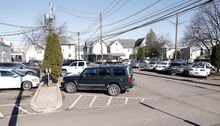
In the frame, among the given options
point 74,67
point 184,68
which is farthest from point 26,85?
point 184,68

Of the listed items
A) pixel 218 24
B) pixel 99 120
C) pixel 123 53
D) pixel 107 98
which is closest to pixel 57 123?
pixel 99 120

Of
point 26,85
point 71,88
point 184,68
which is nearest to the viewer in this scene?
point 71,88

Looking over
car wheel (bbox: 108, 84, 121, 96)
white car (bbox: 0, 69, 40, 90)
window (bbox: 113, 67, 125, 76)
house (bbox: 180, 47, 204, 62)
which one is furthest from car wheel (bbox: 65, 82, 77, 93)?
house (bbox: 180, 47, 204, 62)

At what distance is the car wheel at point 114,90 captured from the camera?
738 inches

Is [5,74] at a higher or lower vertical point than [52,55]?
lower

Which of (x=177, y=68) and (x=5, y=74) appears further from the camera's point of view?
(x=177, y=68)

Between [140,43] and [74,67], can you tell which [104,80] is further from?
[140,43]

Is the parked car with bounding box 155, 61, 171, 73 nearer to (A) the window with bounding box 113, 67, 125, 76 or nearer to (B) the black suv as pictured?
(B) the black suv

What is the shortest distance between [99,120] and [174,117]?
106 inches

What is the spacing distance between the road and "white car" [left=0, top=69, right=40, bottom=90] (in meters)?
2.90

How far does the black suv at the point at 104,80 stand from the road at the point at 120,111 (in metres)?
0.66

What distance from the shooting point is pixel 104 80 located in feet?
62.7

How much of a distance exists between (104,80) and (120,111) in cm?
589

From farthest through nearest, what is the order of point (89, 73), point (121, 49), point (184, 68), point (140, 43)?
point (140, 43), point (121, 49), point (184, 68), point (89, 73)
